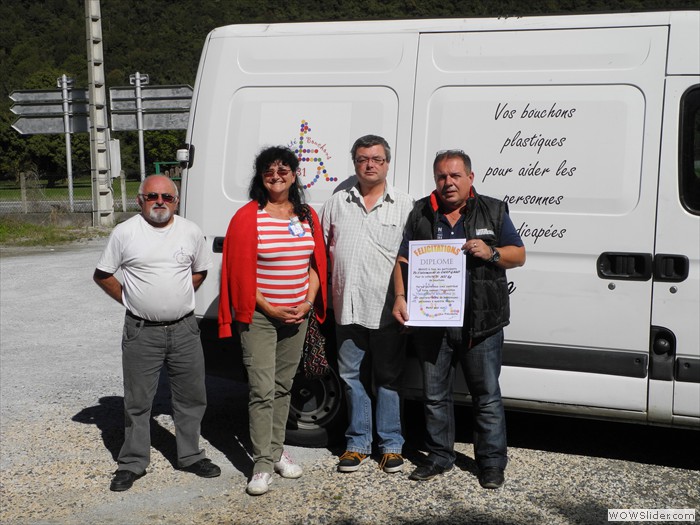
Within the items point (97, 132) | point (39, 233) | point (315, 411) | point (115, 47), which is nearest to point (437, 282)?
point (315, 411)

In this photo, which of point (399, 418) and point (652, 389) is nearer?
point (652, 389)

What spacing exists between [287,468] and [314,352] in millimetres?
650

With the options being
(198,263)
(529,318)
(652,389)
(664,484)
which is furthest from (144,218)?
(664,484)

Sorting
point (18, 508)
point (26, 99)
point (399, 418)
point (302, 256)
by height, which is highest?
point (26, 99)

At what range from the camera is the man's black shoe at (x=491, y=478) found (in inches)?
176

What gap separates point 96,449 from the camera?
206 inches

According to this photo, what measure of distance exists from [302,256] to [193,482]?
1379 millimetres

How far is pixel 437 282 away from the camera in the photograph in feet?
14.4

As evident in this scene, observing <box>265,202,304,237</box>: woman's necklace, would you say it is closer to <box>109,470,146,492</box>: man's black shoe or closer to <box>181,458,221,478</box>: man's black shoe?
<box>181,458,221,478</box>: man's black shoe

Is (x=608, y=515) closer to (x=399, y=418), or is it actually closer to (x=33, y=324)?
(x=399, y=418)

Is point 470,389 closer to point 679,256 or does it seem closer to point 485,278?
point 485,278

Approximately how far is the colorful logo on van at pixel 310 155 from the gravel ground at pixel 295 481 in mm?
1642

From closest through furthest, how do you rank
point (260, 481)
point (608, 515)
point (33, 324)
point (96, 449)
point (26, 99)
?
point (608, 515), point (260, 481), point (96, 449), point (33, 324), point (26, 99)

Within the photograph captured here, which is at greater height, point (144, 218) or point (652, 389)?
point (144, 218)
